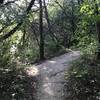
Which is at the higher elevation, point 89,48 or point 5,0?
point 5,0

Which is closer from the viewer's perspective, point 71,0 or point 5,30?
point 5,30

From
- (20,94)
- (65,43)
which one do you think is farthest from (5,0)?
(65,43)

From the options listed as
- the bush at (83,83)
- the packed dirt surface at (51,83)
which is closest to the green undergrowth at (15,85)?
the packed dirt surface at (51,83)

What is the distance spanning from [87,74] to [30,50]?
8.69m

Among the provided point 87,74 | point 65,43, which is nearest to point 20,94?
point 87,74

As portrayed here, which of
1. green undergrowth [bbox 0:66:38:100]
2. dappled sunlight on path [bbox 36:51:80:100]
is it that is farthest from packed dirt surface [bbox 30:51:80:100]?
green undergrowth [bbox 0:66:38:100]

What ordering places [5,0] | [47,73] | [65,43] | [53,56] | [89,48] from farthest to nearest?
[65,43]
[53,56]
[89,48]
[47,73]
[5,0]


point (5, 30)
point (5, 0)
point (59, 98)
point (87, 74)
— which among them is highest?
point (5, 0)

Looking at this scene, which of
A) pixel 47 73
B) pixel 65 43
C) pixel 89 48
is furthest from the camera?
pixel 65 43

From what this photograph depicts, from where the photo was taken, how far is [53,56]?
52.1 feet

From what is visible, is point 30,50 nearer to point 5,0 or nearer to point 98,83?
point 5,0

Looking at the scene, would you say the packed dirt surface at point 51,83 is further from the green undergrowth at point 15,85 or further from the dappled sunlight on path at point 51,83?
the green undergrowth at point 15,85

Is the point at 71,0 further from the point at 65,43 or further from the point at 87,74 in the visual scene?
the point at 87,74

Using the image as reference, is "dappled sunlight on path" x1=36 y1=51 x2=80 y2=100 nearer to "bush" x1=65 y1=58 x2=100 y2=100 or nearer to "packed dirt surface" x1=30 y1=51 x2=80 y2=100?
"packed dirt surface" x1=30 y1=51 x2=80 y2=100
